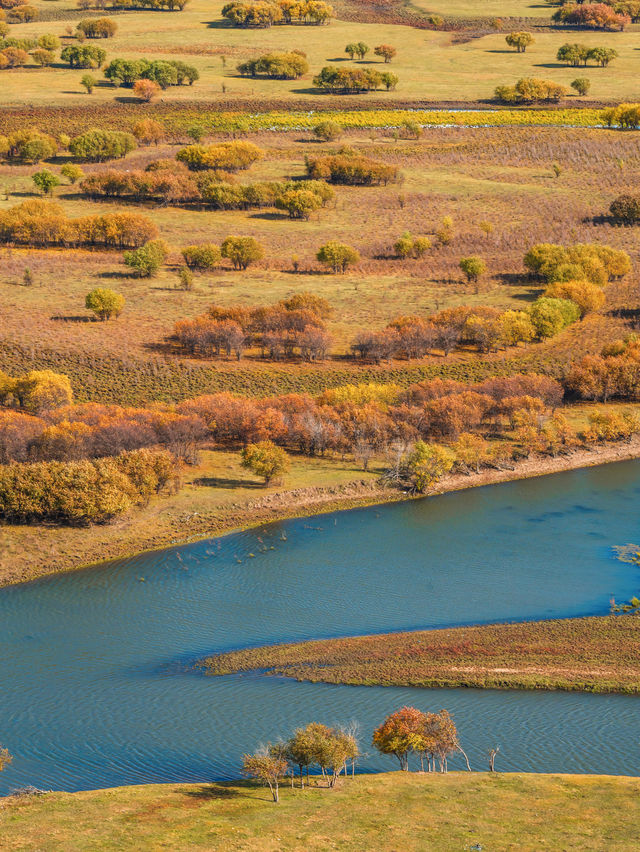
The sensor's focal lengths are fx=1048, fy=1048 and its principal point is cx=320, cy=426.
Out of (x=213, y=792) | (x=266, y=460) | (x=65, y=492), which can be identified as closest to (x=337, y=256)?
(x=266, y=460)

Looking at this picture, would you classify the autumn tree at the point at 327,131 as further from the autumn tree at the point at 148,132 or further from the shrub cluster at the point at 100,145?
the shrub cluster at the point at 100,145

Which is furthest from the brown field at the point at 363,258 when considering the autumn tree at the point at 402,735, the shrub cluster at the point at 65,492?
the autumn tree at the point at 402,735

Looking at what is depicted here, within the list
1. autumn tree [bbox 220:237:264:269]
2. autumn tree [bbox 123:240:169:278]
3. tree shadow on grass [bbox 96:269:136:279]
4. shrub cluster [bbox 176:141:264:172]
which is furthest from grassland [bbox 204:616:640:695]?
shrub cluster [bbox 176:141:264:172]

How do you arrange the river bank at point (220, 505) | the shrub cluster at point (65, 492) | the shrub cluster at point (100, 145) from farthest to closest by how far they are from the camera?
the shrub cluster at point (100, 145)
the shrub cluster at point (65, 492)
the river bank at point (220, 505)

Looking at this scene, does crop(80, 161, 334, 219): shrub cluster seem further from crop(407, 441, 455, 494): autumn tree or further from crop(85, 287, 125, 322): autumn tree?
crop(407, 441, 455, 494): autumn tree

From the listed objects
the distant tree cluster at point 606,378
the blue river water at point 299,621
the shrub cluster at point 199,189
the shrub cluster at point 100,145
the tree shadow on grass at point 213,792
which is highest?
the shrub cluster at point 100,145

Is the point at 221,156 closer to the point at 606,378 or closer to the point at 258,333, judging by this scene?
the point at 258,333

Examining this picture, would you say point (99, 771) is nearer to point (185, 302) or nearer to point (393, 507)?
point (393, 507)
